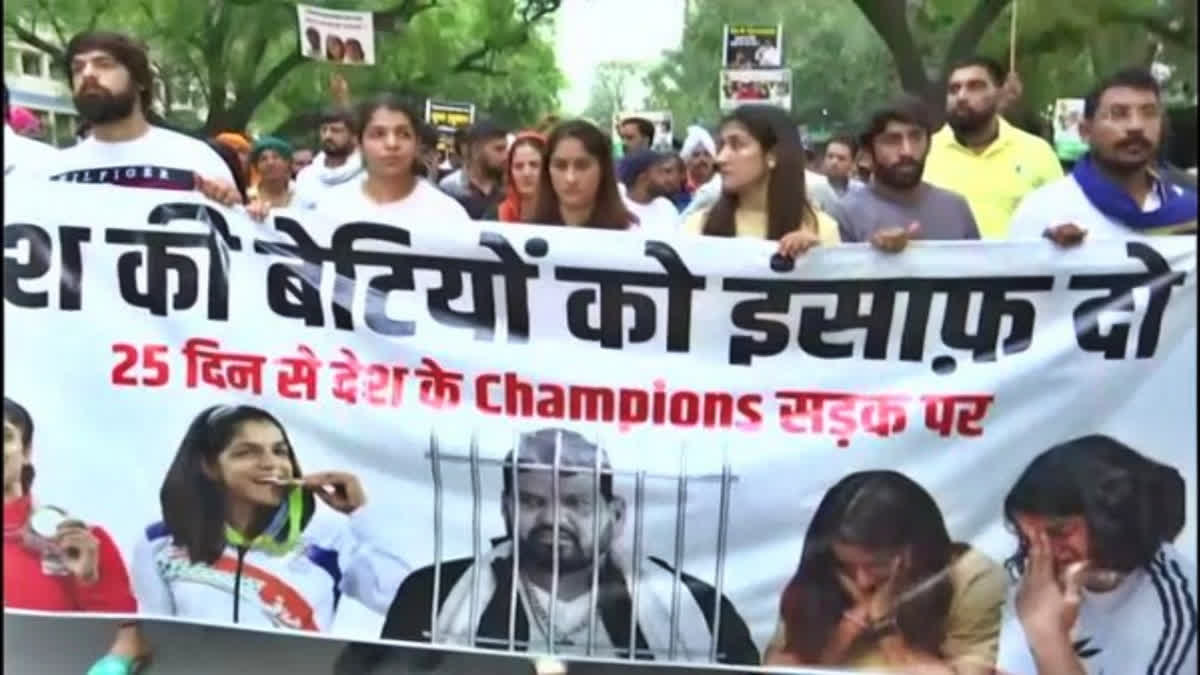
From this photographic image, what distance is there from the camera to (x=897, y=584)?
389cm

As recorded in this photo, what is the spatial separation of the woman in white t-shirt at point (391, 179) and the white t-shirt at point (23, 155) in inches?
31.2

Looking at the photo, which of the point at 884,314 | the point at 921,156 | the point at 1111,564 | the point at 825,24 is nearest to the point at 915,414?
the point at 884,314

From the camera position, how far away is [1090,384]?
3.82m

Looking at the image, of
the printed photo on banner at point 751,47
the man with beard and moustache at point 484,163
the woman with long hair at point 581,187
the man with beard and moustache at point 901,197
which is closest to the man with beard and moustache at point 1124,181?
the man with beard and moustache at point 901,197

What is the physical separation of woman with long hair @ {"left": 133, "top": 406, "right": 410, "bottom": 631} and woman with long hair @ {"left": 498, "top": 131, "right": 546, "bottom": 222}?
3.68ft

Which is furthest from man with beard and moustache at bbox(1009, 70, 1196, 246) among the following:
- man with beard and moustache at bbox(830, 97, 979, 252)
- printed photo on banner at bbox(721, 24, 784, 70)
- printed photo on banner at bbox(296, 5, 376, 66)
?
printed photo on banner at bbox(721, 24, 784, 70)

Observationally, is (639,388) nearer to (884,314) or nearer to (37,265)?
(884,314)

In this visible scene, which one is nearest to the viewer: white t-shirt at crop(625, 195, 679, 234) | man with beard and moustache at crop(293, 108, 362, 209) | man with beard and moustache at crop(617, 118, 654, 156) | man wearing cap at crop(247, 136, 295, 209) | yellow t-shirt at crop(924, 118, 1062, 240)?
man with beard and moustache at crop(293, 108, 362, 209)

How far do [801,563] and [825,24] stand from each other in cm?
2726

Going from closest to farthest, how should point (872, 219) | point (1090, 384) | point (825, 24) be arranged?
1. point (1090, 384)
2. point (872, 219)
3. point (825, 24)

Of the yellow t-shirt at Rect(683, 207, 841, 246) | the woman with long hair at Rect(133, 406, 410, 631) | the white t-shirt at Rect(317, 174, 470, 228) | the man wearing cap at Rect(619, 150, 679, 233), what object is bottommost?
the woman with long hair at Rect(133, 406, 410, 631)

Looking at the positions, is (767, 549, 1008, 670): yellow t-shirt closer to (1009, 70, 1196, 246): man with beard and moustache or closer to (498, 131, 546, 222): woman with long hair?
(1009, 70, 1196, 246): man with beard and moustache

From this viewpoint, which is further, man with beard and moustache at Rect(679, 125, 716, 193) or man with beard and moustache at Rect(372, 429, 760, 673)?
man with beard and moustache at Rect(679, 125, 716, 193)

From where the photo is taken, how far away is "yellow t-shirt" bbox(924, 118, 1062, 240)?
16.7 ft
